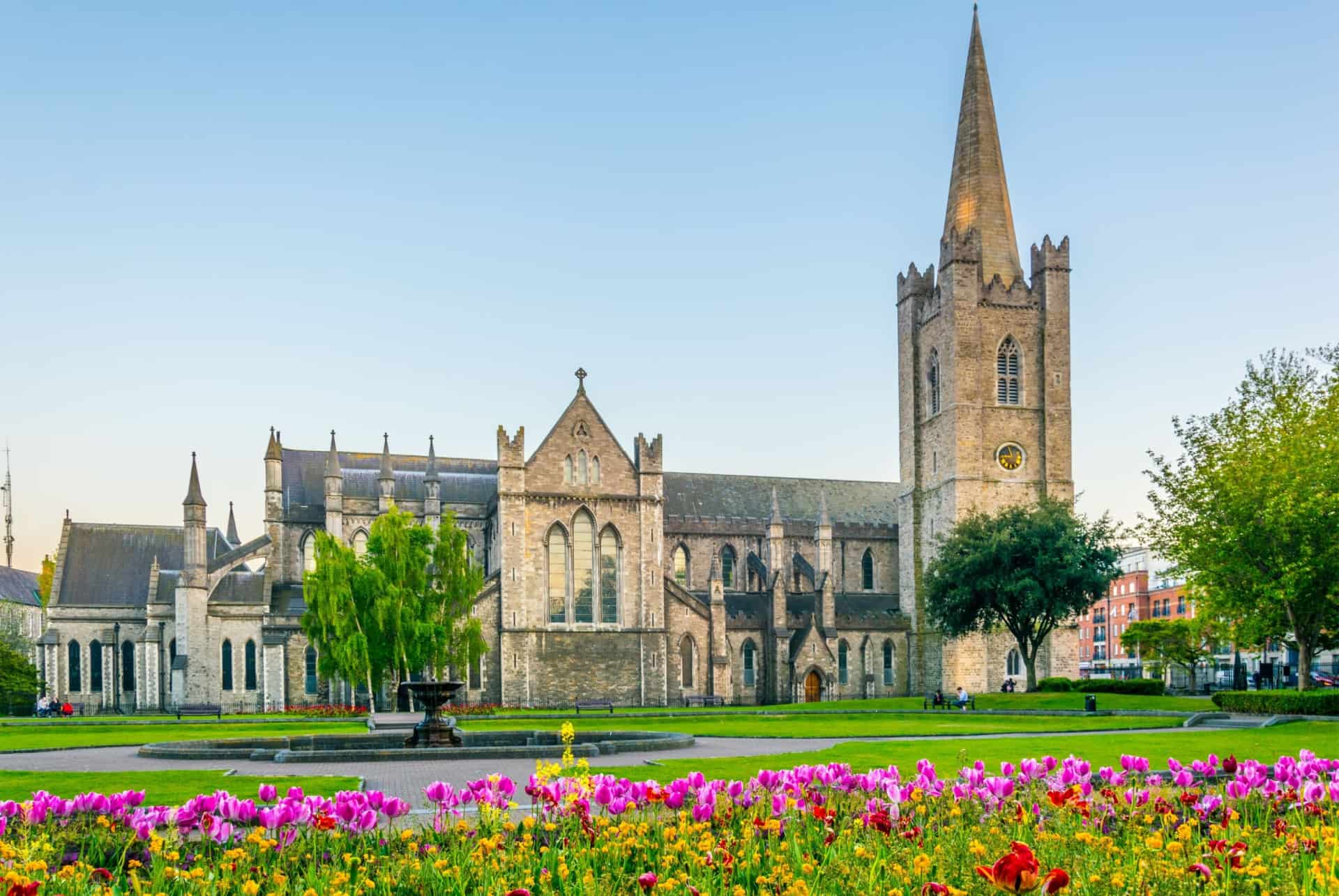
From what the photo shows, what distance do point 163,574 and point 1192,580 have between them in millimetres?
57620

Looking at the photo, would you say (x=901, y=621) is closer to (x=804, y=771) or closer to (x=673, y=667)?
(x=673, y=667)

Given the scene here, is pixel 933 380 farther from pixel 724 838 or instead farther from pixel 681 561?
pixel 724 838

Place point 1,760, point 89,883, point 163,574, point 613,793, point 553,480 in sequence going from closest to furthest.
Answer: point 89,883
point 613,793
point 1,760
point 553,480
point 163,574

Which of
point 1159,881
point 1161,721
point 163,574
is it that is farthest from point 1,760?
point 163,574

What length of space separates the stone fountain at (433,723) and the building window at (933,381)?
4910 cm

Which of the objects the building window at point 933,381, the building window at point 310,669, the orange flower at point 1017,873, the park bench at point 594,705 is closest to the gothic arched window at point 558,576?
the park bench at point 594,705

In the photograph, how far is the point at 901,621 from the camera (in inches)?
2990

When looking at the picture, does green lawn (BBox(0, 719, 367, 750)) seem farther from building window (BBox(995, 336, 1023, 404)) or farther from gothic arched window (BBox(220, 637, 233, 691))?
building window (BBox(995, 336, 1023, 404))

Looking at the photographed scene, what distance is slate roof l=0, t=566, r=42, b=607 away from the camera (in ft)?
392

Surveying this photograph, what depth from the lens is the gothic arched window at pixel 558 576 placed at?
67.7m

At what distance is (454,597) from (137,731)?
16456 millimetres

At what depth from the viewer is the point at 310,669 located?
221ft

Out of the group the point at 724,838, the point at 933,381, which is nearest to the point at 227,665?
the point at 933,381

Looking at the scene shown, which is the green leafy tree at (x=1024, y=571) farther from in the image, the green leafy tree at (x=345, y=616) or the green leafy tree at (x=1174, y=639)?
the green leafy tree at (x=1174, y=639)
